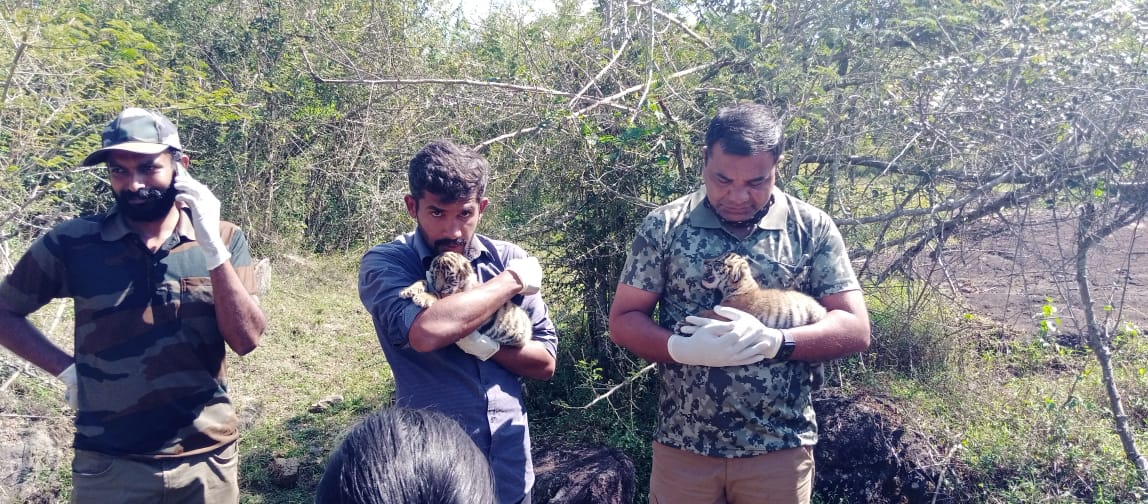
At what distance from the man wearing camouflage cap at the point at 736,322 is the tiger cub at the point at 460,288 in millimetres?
436

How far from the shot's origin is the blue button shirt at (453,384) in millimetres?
2109

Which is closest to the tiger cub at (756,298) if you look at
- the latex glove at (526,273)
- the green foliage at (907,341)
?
the latex glove at (526,273)

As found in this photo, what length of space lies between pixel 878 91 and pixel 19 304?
13.3 feet

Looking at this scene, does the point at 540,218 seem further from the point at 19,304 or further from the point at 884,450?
the point at 19,304

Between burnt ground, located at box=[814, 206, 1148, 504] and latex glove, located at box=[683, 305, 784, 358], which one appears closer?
latex glove, located at box=[683, 305, 784, 358]

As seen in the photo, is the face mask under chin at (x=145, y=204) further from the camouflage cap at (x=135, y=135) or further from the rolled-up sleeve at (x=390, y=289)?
the rolled-up sleeve at (x=390, y=289)

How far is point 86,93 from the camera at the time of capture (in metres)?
5.32

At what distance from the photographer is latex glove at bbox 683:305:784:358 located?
2.21m

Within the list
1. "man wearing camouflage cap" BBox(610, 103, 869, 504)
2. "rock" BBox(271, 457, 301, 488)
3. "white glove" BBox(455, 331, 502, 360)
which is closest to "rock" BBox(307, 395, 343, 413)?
"rock" BBox(271, 457, 301, 488)

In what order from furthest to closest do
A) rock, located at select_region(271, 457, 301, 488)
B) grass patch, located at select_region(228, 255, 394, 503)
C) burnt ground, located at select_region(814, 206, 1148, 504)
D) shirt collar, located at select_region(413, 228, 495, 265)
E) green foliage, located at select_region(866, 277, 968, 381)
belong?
green foliage, located at select_region(866, 277, 968, 381) → grass patch, located at select_region(228, 255, 394, 503) → rock, located at select_region(271, 457, 301, 488) → burnt ground, located at select_region(814, 206, 1148, 504) → shirt collar, located at select_region(413, 228, 495, 265)

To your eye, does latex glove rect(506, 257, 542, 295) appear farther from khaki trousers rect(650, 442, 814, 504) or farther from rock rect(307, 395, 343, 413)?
rock rect(307, 395, 343, 413)

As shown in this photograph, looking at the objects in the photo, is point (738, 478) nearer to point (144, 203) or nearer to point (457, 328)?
point (457, 328)

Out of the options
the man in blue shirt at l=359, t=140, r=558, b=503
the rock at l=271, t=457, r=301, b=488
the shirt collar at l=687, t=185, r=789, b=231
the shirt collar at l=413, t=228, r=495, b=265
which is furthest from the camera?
the rock at l=271, t=457, r=301, b=488

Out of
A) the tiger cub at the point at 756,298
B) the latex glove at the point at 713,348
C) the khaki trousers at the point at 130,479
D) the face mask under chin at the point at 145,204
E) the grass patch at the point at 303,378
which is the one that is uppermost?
the face mask under chin at the point at 145,204
